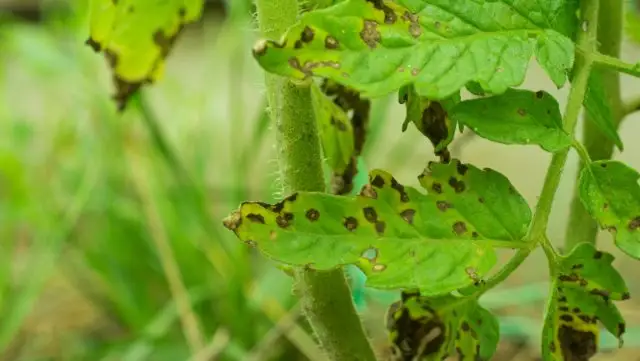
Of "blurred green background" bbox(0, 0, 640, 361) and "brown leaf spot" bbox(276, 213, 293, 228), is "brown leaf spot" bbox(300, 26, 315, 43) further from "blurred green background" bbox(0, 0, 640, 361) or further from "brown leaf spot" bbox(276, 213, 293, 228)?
"blurred green background" bbox(0, 0, 640, 361)

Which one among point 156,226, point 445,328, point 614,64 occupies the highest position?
point 614,64

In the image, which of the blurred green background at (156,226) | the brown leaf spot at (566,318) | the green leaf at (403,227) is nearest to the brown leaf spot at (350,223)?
the green leaf at (403,227)

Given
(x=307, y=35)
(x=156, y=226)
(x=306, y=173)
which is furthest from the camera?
(x=156, y=226)

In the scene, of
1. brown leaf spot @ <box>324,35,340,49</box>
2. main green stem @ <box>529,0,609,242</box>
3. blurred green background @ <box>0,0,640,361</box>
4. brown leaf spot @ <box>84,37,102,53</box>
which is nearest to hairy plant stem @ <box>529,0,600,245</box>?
main green stem @ <box>529,0,609,242</box>

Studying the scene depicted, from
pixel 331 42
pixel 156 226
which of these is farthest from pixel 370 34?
pixel 156 226

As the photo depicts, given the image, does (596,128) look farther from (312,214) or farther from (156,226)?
(156,226)

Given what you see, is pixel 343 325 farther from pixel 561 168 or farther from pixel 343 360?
pixel 561 168

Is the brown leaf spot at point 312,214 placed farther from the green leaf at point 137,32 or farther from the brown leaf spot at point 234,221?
the green leaf at point 137,32
